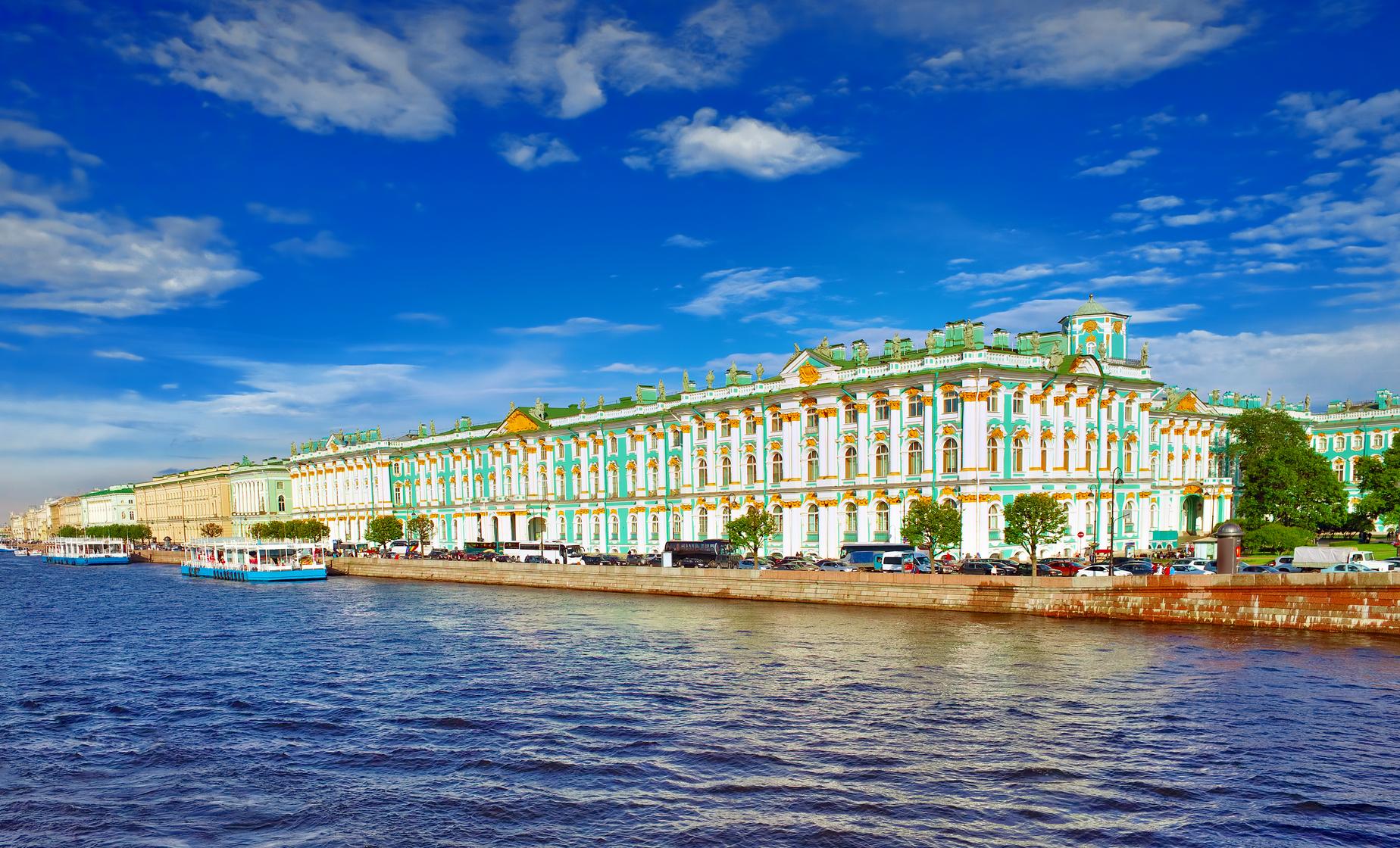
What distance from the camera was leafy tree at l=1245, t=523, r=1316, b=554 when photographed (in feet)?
213

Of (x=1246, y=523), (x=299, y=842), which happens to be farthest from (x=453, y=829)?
(x=1246, y=523)

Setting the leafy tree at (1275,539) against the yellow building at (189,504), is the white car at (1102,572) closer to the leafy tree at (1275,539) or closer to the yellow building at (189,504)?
the leafy tree at (1275,539)

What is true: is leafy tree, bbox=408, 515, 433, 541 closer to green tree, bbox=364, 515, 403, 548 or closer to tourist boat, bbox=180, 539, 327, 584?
green tree, bbox=364, 515, 403, 548

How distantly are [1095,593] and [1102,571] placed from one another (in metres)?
5.17

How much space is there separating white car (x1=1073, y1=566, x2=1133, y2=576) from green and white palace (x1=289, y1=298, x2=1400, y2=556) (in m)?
3.73

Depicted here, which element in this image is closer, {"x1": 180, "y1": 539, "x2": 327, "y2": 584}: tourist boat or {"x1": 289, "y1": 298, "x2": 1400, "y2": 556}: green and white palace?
{"x1": 289, "y1": 298, "x2": 1400, "y2": 556}: green and white palace

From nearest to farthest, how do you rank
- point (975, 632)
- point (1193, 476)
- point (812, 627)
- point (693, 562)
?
point (975, 632) → point (812, 627) → point (693, 562) → point (1193, 476)

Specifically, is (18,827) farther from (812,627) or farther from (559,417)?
(559,417)

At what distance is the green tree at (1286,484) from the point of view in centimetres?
7544

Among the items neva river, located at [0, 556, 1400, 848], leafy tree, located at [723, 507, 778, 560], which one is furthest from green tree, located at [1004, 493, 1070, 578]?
leafy tree, located at [723, 507, 778, 560]

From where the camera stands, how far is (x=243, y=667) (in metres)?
37.5

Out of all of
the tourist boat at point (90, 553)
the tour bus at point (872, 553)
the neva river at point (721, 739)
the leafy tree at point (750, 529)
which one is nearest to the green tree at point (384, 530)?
the leafy tree at point (750, 529)

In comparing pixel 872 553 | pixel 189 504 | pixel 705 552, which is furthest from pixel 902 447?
pixel 189 504

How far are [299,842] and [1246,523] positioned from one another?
7620cm
